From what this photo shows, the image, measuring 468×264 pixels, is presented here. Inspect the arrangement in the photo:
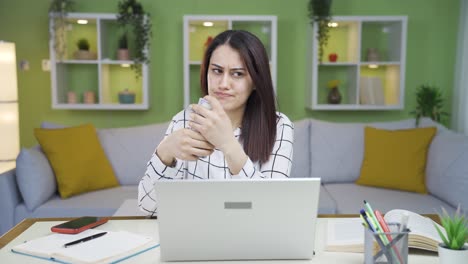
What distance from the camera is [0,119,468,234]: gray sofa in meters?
2.71

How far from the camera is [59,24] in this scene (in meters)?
3.71

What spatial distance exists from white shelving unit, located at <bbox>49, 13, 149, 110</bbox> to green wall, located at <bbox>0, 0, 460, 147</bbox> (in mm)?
148

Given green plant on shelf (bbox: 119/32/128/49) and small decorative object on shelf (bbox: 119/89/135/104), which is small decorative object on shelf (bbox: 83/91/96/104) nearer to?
small decorative object on shelf (bbox: 119/89/135/104)

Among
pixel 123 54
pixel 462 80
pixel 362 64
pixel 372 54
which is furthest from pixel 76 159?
pixel 462 80

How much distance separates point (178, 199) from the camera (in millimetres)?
988

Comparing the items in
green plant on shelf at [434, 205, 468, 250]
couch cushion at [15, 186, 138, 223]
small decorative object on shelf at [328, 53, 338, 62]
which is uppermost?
small decorative object on shelf at [328, 53, 338, 62]

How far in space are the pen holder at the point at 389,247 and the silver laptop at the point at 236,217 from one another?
0.41 ft

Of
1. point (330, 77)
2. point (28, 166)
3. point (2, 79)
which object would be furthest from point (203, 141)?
point (330, 77)

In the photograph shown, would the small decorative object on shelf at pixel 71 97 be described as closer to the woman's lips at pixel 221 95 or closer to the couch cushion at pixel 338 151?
the couch cushion at pixel 338 151

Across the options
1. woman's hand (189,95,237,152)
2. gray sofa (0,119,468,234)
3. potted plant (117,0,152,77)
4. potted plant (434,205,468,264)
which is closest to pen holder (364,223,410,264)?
potted plant (434,205,468,264)

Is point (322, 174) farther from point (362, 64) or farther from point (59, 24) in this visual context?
point (59, 24)

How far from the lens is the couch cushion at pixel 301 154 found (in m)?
3.25

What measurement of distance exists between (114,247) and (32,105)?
10.5 feet

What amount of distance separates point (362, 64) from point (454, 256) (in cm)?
306
